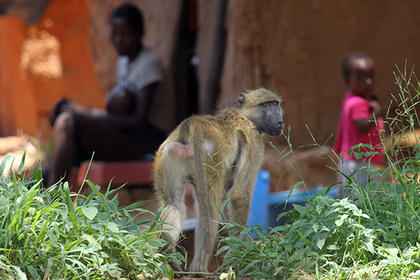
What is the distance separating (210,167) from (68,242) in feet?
2.76

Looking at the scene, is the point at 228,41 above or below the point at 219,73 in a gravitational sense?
above

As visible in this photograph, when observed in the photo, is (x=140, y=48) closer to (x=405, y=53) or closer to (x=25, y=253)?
(x=405, y=53)

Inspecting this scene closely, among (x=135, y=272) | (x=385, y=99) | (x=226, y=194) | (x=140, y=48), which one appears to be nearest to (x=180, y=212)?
(x=226, y=194)

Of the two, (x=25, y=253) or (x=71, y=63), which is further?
(x=71, y=63)

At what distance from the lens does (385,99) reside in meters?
6.16

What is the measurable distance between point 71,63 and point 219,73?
31.7 ft

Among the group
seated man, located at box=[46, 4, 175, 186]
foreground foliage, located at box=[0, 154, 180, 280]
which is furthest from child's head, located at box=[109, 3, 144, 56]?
foreground foliage, located at box=[0, 154, 180, 280]

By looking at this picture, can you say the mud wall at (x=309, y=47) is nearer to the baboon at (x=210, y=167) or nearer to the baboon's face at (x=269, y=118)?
the baboon's face at (x=269, y=118)

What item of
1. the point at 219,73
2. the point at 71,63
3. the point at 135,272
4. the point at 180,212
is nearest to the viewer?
the point at 135,272

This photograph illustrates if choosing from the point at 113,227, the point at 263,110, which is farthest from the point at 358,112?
the point at 113,227

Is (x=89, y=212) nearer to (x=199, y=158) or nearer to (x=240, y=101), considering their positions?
(x=199, y=158)

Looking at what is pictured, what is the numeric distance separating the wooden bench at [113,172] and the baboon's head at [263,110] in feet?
6.77

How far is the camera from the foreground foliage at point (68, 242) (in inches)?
85.0

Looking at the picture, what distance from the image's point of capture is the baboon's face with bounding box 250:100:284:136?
310 centimetres
